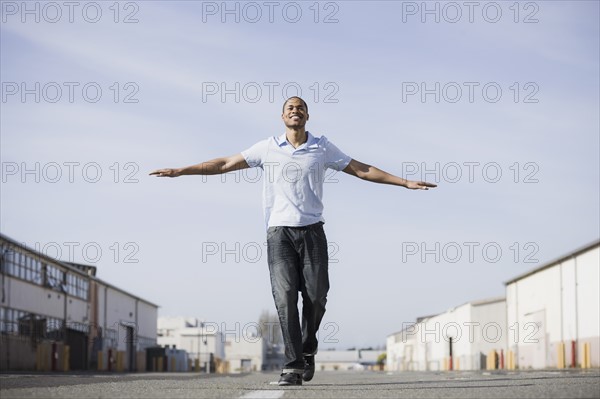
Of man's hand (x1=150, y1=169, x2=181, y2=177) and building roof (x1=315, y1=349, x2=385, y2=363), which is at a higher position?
man's hand (x1=150, y1=169, x2=181, y2=177)

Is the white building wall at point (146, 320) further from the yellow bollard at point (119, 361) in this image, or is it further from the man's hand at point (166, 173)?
the man's hand at point (166, 173)

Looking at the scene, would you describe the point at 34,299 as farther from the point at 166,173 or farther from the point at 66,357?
the point at 166,173

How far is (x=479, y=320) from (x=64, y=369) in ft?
92.7

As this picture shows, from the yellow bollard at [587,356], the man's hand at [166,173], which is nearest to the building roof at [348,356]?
the yellow bollard at [587,356]

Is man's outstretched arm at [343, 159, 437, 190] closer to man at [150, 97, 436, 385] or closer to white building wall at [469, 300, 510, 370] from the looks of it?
man at [150, 97, 436, 385]

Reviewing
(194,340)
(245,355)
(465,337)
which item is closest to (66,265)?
(465,337)

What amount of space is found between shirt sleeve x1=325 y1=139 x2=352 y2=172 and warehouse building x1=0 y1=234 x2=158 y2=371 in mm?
33479

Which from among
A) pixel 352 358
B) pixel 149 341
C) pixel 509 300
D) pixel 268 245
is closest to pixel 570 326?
pixel 509 300

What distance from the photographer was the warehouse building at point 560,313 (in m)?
37.3

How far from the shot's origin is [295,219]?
24.5ft

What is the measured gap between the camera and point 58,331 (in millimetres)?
49750

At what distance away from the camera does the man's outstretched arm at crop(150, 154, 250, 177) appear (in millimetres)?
7692

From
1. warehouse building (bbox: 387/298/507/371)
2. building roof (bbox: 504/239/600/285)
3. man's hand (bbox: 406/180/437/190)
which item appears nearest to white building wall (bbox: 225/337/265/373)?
warehouse building (bbox: 387/298/507/371)

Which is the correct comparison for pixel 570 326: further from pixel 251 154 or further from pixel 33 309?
pixel 251 154
